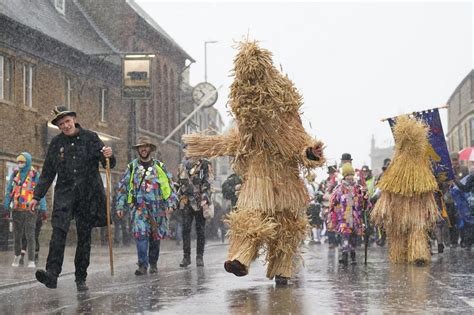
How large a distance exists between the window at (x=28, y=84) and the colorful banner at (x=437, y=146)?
570 inches

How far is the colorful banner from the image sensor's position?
15844mm

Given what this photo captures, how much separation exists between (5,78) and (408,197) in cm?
1490

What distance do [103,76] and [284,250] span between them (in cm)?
2557

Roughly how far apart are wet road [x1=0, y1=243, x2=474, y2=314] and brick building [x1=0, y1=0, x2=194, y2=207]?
14089 mm

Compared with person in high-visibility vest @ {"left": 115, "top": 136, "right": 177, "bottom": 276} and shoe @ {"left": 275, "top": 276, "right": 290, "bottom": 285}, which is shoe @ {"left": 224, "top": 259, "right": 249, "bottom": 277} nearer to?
shoe @ {"left": 275, "top": 276, "right": 290, "bottom": 285}

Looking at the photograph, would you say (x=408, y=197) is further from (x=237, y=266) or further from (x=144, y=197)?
(x=237, y=266)

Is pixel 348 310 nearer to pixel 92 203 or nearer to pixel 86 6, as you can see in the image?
pixel 92 203

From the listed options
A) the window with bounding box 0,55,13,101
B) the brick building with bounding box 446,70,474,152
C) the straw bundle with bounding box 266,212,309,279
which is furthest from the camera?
the brick building with bounding box 446,70,474,152

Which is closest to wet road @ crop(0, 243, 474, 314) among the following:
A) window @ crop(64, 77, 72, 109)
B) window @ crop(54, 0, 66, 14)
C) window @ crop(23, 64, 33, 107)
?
window @ crop(23, 64, 33, 107)

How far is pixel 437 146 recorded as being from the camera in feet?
53.4

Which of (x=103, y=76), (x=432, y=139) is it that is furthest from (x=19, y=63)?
(x=432, y=139)

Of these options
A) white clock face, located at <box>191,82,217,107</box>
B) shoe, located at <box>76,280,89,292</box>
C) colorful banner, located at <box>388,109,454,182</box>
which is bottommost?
shoe, located at <box>76,280,89,292</box>

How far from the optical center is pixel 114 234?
27.9 meters

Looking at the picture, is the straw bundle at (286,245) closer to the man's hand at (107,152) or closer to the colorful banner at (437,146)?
the man's hand at (107,152)
